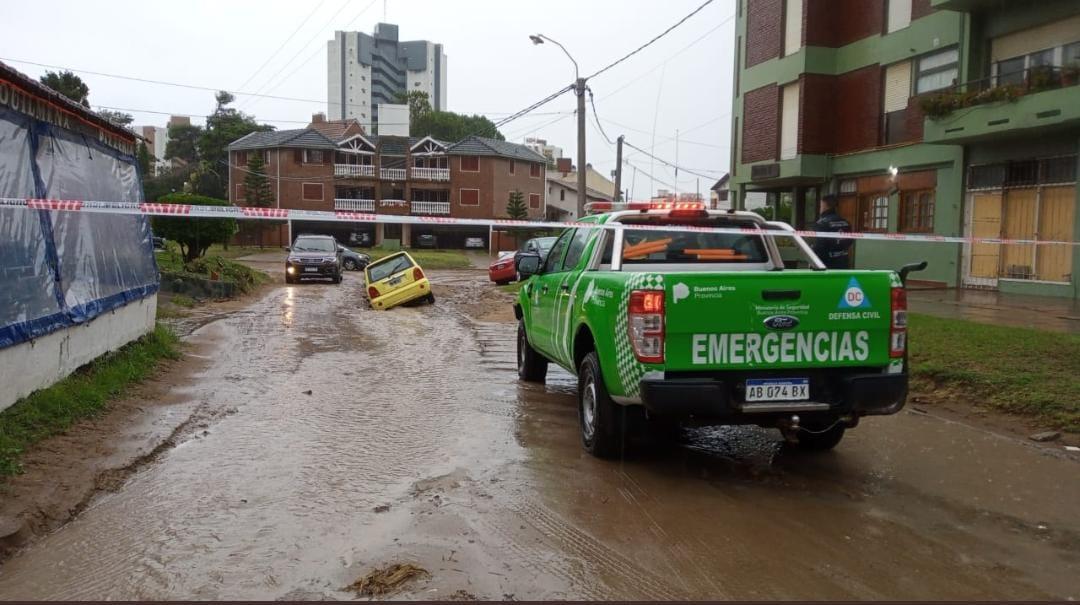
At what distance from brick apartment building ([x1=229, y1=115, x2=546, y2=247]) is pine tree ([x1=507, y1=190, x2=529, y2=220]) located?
1751mm

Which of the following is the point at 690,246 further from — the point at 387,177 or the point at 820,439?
the point at 387,177

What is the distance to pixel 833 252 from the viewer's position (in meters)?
11.9

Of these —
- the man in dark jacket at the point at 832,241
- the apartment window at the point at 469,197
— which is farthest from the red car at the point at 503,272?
the apartment window at the point at 469,197

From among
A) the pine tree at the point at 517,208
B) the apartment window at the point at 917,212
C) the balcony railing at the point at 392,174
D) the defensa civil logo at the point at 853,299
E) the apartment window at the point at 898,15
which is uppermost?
the apartment window at the point at 898,15

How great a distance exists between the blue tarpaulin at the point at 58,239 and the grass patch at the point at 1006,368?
8.02m

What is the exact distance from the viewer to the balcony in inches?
618

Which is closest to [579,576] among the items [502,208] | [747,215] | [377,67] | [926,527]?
[926,527]

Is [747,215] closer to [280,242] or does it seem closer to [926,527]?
[926,527]

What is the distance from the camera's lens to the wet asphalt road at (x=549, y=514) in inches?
156

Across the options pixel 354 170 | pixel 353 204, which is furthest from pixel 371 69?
pixel 353 204

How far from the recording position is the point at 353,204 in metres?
61.9

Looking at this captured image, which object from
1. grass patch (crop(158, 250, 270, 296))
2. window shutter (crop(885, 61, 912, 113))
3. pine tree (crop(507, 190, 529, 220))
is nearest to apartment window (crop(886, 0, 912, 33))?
window shutter (crop(885, 61, 912, 113))

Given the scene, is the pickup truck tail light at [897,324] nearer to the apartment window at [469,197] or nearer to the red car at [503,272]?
→ the red car at [503,272]

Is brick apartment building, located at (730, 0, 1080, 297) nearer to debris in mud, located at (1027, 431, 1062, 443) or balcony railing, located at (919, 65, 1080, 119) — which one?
balcony railing, located at (919, 65, 1080, 119)
